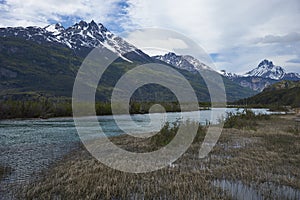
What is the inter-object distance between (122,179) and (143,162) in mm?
4678

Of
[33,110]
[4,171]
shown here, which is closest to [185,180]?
[4,171]

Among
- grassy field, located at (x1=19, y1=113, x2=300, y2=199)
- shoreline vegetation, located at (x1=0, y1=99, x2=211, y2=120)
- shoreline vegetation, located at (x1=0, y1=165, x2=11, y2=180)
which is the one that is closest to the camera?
grassy field, located at (x1=19, y1=113, x2=300, y2=199)

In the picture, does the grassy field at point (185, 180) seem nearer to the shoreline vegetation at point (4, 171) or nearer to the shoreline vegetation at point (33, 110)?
the shoreline vegetation at point (4, 171)

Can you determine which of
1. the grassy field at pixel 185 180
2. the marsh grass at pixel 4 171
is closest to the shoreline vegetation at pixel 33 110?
the marsh grass at pixel 4 171

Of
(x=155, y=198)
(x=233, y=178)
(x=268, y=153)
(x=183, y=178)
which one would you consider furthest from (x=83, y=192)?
(x=268, y=153)

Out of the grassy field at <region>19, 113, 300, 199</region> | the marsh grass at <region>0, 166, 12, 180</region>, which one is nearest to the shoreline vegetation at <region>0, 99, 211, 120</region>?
the marsh grass at <region>0, 166, 12, 180</region>

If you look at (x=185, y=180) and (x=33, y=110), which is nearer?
(x=185, y=180)

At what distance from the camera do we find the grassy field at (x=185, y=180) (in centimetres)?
1170

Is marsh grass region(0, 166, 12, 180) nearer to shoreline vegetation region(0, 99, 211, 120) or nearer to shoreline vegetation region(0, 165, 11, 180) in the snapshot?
shoreline vegetation region(0, 165, 11, 180)

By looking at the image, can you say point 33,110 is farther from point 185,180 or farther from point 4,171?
point 185,180

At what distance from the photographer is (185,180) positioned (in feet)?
44.9

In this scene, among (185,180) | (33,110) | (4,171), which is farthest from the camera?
(33,110)

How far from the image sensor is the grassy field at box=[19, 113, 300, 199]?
11.7 meters

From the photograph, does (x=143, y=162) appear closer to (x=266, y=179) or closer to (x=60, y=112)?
(x=266, y=179)
